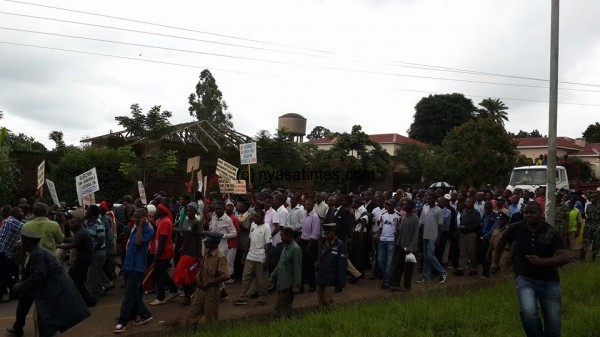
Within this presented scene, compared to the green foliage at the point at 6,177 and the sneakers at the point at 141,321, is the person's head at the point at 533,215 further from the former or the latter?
the green foliage at the point at 6,177

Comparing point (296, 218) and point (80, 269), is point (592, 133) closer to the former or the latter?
point (296, 218)

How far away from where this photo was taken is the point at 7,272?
9.91m

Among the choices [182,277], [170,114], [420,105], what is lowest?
[182,277]

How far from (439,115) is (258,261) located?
199ft

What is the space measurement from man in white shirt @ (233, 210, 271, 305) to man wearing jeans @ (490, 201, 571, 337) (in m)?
4.60

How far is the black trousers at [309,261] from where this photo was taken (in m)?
10.8

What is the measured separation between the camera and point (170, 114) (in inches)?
1083

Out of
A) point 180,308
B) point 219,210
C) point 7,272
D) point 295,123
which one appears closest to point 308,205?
point 219,210

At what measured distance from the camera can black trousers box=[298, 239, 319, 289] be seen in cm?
1078

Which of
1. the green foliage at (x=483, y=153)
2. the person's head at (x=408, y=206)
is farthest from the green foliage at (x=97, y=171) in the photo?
the green foliage at (x=483, y=153)

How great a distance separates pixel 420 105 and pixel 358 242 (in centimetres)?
5961

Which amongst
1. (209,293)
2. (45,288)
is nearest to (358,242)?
(209,293)

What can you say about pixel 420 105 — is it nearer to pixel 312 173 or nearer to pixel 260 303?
pixel 312 173

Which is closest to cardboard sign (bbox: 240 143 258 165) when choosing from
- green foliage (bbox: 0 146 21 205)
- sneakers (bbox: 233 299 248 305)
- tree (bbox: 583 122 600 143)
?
sneakers (bbox: 233 299 248 305)
